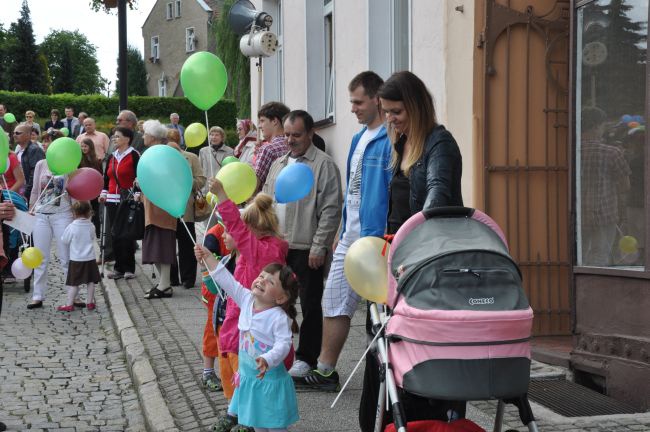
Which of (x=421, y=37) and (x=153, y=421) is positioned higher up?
(x=421, y=37)

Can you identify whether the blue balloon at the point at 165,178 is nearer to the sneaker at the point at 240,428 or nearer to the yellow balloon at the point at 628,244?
the sneaker at the point at 240,428

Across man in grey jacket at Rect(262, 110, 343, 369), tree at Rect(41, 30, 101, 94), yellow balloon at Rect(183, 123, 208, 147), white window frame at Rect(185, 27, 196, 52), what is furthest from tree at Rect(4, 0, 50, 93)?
man in grey jacket at Rect(262, 110, 343, 369)

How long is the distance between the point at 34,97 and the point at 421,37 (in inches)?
1627

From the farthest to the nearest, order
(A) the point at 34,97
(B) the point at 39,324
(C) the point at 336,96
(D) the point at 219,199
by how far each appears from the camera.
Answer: (A) the point at 34,97, (C) the point at 336,96, (B) the point at 39,324, (D) the point at 219,199

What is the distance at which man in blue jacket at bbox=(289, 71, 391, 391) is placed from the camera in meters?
5.98

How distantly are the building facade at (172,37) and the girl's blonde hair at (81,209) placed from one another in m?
→ 62.3

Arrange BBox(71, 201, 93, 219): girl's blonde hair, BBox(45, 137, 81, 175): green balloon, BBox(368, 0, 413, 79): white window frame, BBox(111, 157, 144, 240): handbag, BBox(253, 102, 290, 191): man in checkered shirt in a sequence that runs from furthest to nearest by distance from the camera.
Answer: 1. BBox(111, 157, 144, 240): handbag
2. BBox(71, 201, 93, 219): girl's blonde hair
3. BBox(368, 0, 413, 79): white window frame
4. BBox(45, 137, 81, 175): green balloon
5. BBox(253, 102, 290, 191): man in checkered shirt

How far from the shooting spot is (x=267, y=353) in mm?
4996

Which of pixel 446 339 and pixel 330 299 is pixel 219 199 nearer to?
pixel 330 299

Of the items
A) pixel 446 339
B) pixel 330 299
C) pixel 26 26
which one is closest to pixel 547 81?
pixel 330 299

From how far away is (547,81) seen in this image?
8031 millimetres

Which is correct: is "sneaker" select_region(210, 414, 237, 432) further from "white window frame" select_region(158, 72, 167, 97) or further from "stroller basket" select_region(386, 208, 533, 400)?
"white window frame" select_region(158, 72, 167, 97)

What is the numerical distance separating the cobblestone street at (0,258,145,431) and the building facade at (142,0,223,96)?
2488 inches

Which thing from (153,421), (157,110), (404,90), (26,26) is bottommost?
(153,421)
